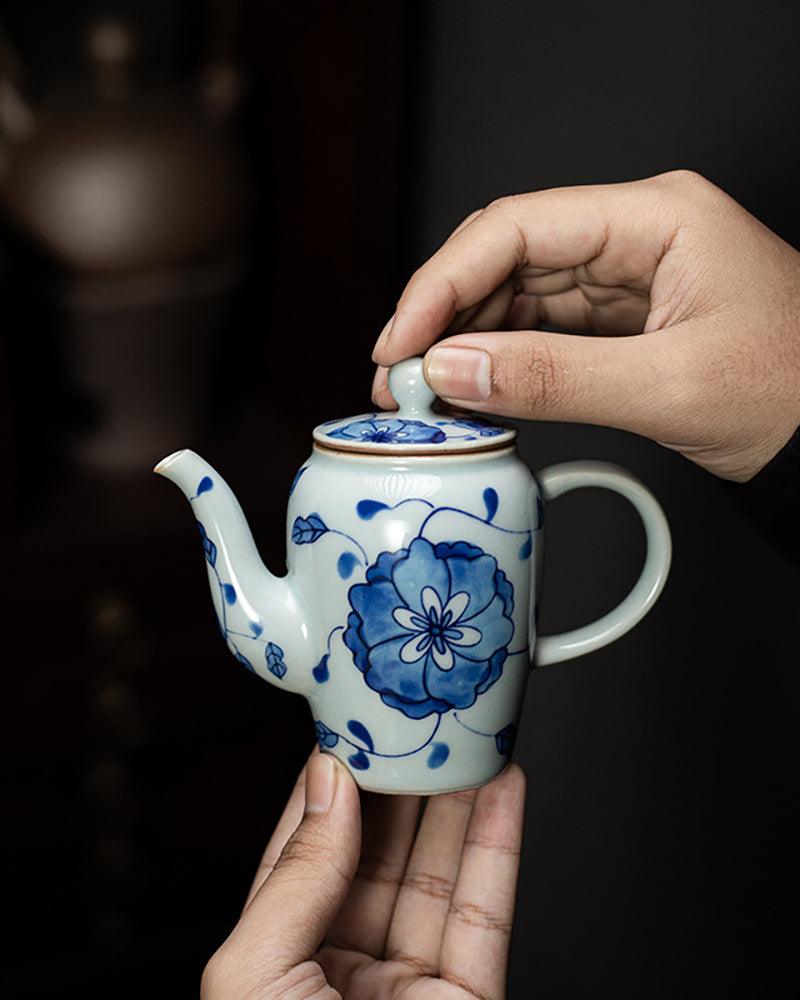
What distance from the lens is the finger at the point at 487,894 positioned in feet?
3.14

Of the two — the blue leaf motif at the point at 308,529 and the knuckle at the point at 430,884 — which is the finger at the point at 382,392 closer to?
the blue leaf motif at the point at 308,529

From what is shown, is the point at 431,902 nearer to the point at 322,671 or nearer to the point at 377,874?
the point at 377,874

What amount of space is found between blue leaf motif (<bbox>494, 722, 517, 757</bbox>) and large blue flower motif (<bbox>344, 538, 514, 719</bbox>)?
0.20 ft

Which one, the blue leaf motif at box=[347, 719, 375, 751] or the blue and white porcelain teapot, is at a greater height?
the blue and white porcelain teapot

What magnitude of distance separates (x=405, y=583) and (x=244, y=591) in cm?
14

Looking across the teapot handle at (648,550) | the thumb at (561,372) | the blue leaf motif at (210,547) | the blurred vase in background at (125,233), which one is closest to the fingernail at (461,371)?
Result: the thumb at (561,372)

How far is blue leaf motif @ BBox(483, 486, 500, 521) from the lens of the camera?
79 centimetres

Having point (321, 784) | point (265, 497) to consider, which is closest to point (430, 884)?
point (321, 784)

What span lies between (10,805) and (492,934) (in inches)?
36.2

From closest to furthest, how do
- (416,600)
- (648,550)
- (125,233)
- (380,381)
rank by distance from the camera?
(416,600), (648,550), (380,381), (125,233)

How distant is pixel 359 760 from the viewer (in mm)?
855

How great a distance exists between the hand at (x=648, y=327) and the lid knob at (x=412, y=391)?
1.1 inches

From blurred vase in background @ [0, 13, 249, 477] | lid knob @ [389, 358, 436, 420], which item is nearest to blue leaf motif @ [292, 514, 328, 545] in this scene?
lid knob @ [389, 358, 436, 420]

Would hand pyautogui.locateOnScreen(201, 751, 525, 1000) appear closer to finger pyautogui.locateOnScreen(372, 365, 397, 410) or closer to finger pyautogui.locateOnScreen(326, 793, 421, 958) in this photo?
finger pyautogui.locateOnScreen(326, 793, 421, 958)
